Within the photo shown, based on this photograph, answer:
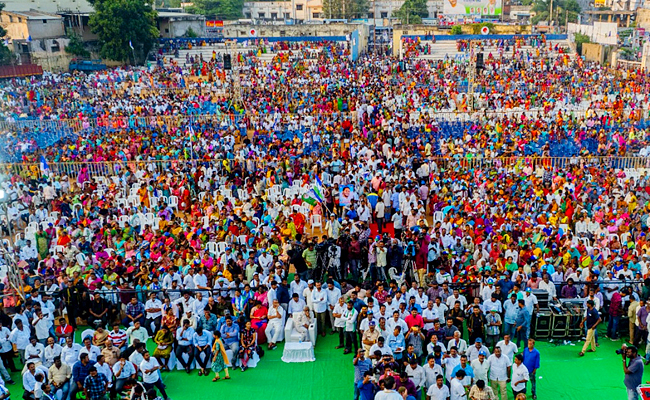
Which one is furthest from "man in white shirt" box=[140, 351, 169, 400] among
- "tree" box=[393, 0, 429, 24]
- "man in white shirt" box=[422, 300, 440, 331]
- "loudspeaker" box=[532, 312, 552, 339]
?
"tree" box=[393, 0, 429, 24]

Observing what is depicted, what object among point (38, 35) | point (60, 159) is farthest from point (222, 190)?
point (38, 35)

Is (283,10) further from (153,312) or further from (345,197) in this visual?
(153,312)

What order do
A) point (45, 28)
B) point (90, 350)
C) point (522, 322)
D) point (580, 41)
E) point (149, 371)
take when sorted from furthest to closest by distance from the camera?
point (580, 41), point (45, 28), point (522, 322), point (90, 350), point (149, 371)

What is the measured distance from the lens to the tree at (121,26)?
1642 inches

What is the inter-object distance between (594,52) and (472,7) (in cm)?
1302

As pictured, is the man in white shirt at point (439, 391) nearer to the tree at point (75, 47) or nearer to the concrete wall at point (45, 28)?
the concrete wall at point (45, 28)

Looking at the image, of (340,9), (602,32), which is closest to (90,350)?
(602,32)

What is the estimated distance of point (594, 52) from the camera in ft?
157

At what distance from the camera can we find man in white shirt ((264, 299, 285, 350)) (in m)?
10.6

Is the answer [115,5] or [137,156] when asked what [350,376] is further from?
[115,5]

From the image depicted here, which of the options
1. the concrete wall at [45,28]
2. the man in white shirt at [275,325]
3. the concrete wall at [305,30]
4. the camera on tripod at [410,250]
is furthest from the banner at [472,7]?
the man in white shirt at [275,325]

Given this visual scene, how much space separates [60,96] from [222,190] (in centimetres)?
1912

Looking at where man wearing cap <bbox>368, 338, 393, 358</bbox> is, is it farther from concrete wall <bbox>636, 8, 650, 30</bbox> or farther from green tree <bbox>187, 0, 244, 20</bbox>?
green tree <bbox>187, 0, 244, 20</bbox>

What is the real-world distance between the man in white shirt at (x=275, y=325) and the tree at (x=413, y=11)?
215ft
